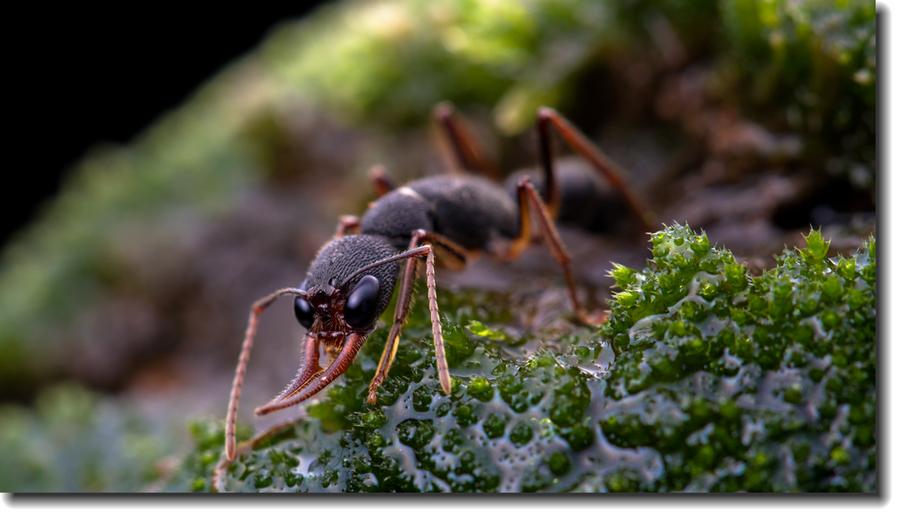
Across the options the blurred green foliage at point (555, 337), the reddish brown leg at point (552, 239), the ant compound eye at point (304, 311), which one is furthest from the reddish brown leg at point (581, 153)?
the ant compound eye at point (304, 311)

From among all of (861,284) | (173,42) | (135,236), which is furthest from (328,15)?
(861,284)

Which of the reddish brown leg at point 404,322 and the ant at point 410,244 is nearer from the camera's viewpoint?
the reddish brown leg at point 404,322

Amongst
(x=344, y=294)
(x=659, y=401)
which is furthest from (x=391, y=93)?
(x=659, y=401)

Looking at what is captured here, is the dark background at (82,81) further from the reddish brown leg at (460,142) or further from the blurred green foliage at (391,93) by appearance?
the reddish brown leg at (460,142)

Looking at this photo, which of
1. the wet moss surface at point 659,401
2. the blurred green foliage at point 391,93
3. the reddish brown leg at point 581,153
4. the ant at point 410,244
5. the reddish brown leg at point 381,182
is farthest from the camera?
the reddish brown leg at point 381,182

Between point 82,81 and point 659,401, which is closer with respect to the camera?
point 659,401

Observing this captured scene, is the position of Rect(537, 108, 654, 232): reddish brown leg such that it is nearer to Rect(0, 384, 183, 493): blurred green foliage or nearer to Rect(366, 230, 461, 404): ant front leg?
Rect(366, 230, 461, 404): ant front leg

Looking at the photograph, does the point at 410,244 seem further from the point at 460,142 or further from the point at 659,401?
the point at 460,142

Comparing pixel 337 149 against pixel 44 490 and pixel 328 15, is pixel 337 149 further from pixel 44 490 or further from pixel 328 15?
pixel 44 490
